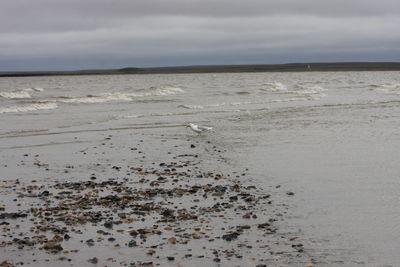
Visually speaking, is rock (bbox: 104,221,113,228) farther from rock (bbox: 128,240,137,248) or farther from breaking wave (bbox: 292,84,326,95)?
breaking wave (bbox: 292,84,326,95)

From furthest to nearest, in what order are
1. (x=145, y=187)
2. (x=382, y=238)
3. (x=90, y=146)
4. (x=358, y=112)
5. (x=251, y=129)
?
(x=358, y=112) → (x=251, y=129) → (x=90, y=146) → (x=145, y=187) → (x=382, y=238)

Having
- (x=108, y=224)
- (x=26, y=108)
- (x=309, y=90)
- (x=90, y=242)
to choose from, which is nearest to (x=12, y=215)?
(x=108, y=224)

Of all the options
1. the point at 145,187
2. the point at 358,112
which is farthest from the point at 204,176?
the point at 358,112

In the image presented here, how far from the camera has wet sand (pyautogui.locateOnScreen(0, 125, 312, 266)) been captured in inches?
233

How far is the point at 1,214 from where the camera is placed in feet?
24.5

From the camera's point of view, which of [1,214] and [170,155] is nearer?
[1,214]

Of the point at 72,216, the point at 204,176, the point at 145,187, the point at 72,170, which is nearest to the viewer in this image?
the point at 72,216

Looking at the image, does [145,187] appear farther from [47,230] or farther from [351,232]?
[351,232]

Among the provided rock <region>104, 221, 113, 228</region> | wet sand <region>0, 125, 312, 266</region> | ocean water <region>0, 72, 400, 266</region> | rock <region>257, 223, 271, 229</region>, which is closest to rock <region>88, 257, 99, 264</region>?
wet sand <region>0, 125, 312, 266</region>

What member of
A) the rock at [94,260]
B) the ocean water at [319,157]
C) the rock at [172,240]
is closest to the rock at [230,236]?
the rock at [172,240]

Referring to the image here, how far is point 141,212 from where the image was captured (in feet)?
24.8

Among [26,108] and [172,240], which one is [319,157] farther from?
[26,108]

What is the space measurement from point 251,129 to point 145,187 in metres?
9.63

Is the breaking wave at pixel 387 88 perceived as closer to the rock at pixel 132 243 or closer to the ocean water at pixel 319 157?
the ocean water at pixel 319 157
